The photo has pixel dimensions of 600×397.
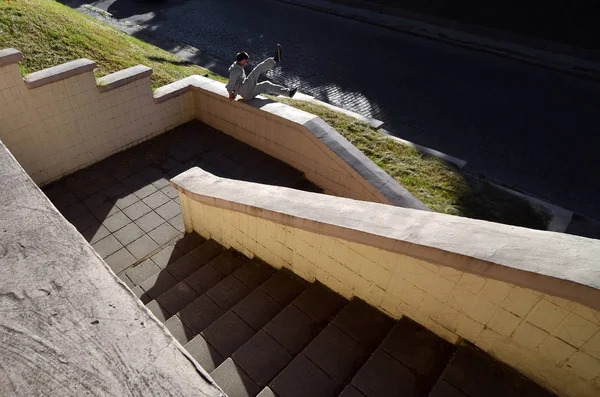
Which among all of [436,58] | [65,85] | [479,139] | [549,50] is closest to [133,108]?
[65,85]

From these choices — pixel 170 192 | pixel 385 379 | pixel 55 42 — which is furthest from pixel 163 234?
pixel 55 42

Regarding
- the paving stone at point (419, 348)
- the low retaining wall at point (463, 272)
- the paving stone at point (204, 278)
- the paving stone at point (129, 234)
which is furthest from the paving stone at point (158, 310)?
the paving stone at point (419, 348)

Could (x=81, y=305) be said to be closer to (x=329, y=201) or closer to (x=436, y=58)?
(x=329, y=201)

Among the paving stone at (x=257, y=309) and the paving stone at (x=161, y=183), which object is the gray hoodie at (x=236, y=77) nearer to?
the paving stone at (x=161, y=183)

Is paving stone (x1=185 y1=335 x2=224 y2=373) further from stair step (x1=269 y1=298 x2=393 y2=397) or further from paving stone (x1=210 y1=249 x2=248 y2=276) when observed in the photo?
paving stone (x1=210 y1=249 x2=248 y2=276)

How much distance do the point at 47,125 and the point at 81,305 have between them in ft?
15.5

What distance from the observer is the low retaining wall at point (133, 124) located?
532 centimetres

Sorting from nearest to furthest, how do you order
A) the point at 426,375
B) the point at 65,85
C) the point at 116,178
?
the point at 426,375 → the point at 65,85 → the point at 116,178

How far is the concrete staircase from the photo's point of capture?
261 centimetres

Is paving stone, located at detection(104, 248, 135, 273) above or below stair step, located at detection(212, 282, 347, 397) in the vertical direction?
below

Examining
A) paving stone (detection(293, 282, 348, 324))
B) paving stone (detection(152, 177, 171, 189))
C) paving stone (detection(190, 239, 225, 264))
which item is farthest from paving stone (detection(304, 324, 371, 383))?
paving stone (detection(152, 177, 171, 189))

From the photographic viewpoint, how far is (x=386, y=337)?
2.95 meters

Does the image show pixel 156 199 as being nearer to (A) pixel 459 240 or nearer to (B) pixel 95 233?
(B) pixel 95 233

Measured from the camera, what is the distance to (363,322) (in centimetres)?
320
